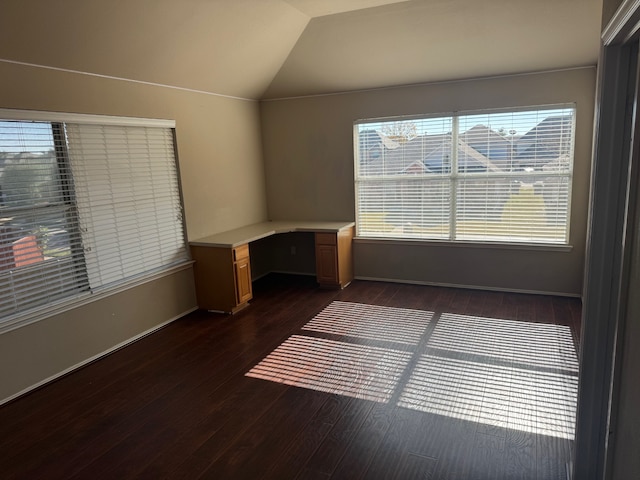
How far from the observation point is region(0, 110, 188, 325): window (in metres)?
3.10

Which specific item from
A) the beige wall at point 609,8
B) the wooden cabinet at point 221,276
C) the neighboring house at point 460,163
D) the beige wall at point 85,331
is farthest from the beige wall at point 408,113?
the beige wall at point 609,8

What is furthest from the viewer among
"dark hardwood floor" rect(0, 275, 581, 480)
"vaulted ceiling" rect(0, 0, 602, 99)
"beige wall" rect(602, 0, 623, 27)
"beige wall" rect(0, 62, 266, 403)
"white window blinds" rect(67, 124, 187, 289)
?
"white window blinds" rect(67, 124, 187, 289)

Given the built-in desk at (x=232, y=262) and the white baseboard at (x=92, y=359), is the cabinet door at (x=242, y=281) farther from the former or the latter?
the white baseboard at (x=92, y=359)

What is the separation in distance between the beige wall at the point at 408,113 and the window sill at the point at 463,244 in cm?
3

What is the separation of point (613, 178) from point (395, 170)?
12.0 feet

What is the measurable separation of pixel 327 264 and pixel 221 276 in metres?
1.33

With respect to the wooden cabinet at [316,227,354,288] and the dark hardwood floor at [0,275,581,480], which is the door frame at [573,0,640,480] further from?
the wooden cabinet at [316,227,354,288]

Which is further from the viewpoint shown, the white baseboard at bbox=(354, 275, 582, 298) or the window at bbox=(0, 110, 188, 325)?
the white baseboard at bbox=(354, 275, 582, 298)

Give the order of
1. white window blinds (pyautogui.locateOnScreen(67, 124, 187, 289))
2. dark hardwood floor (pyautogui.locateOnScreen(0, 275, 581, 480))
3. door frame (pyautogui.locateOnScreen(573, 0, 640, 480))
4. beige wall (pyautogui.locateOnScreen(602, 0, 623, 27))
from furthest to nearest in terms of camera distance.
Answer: white window blinds (pyautogui.locateOnScreen(67, 124, 187, 289)), dark hardwood floor (pyautogui.locateOnScreen(0, 275, 581, 480)), door frame (pyautogui.locateOnScreen(573, 0, 640, 480)), beige wall (pyautogui.locateOnScreen(602, 0, 623, 27))

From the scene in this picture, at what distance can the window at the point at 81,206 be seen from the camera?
3.10 metres

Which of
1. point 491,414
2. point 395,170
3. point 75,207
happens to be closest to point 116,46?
point 75,207

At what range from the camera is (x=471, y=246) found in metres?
5.08

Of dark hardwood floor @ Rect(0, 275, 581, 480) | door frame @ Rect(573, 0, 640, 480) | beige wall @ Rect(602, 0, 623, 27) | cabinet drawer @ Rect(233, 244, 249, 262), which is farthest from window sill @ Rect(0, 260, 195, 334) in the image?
beige wall @ Rect(602, 0, 623, 27)

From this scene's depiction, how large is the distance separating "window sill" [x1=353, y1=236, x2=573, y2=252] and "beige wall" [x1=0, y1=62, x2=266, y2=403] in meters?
1.58
